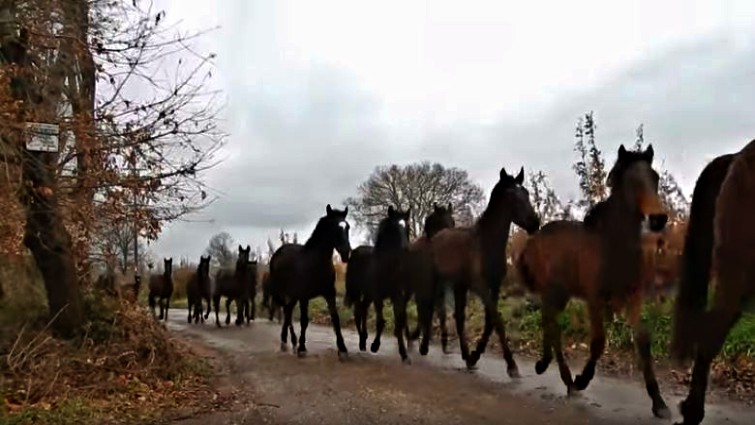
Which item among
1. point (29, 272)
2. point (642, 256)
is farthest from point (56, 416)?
point (642, 256)

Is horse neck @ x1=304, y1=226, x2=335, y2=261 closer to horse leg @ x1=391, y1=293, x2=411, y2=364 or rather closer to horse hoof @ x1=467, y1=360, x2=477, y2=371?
horse leg @ x1=391, y1=293, x2=411, y2=364

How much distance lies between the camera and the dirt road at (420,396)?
20.6ft

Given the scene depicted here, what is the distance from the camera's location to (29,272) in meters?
9.98

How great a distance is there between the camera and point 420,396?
7.42 meters

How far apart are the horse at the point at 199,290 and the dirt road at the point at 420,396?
1451 centimetres

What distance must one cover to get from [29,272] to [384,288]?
563 cm

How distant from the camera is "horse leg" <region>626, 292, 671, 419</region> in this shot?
619 centimetres

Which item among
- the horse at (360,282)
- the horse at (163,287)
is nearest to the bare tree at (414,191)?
the horse at (163,287)

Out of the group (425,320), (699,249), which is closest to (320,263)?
(425,320)

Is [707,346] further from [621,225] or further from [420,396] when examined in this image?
[420,396]

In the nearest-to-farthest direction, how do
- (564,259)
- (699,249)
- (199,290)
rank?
(699,249) → (564,259) → (199,290)

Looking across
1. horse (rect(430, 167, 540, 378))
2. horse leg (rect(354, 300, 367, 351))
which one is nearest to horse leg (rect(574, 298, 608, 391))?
horse (rect(430, 167, 540, 378))

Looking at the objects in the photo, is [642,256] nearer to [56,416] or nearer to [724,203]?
[724,203]

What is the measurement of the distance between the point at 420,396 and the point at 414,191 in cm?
3588
